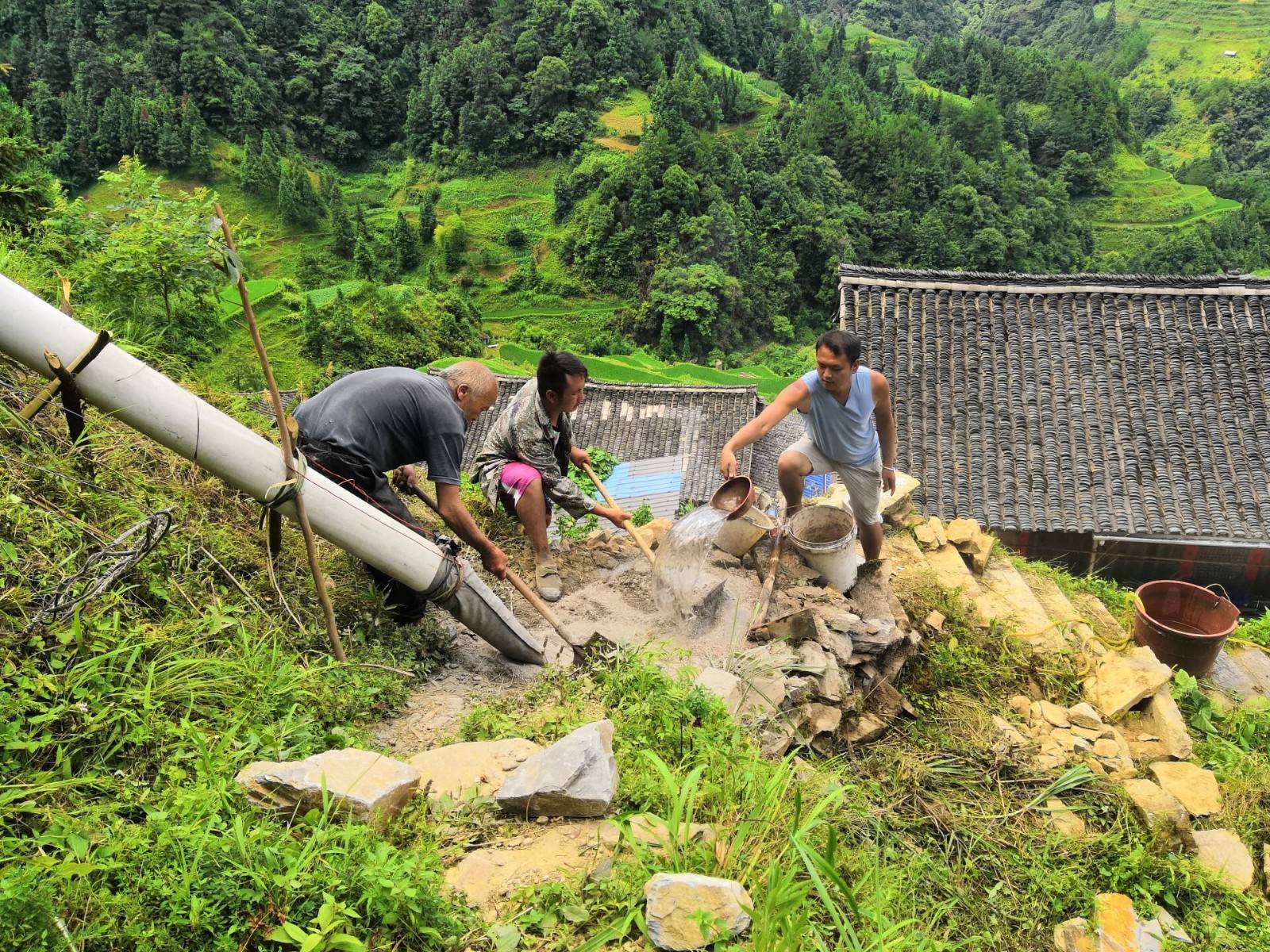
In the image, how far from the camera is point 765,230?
5012 centimetres

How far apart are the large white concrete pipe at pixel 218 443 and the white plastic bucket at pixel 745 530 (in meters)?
1.44

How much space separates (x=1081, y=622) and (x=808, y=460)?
2.40 m

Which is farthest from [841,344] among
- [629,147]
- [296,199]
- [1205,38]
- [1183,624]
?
[1205,38]

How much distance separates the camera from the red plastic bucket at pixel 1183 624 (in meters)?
5.18

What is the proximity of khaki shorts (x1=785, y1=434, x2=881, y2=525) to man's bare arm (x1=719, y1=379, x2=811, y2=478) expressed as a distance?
0.32 m

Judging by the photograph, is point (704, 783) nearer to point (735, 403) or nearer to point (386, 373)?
point (386, 373)

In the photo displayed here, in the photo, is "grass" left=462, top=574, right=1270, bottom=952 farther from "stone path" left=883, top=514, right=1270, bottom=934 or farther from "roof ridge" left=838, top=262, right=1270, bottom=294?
"roof ridge" left=838, top=262, right=1270, bottom=294

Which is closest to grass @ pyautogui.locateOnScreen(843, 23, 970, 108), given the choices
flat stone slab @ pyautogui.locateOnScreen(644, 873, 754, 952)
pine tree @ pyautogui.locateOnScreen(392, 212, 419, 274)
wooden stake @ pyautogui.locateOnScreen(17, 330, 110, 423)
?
pine tree @ pyautogui.locateOnScreen(392, 212, 419, 274)

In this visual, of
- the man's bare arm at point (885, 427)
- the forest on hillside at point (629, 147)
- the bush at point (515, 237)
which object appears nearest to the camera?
the man's bare arm at point (885, 427)

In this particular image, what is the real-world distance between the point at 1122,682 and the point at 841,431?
2039 mm

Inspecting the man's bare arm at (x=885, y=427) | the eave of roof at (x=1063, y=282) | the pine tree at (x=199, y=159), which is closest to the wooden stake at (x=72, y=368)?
the man's bare arm at (x=885, y=427)

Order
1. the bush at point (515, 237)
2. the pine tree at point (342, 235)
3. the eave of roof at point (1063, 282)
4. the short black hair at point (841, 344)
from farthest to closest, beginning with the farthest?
the bush at point (515, 237) → the pine tree at point (342, 235) → the eave of roof at point (1063, 282) → the short black hair at point (841, 344)

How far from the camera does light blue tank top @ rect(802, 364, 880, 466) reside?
429 centimetres

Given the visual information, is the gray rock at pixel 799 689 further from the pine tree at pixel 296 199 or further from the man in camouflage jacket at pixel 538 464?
the pine tree at pixel 296 199
